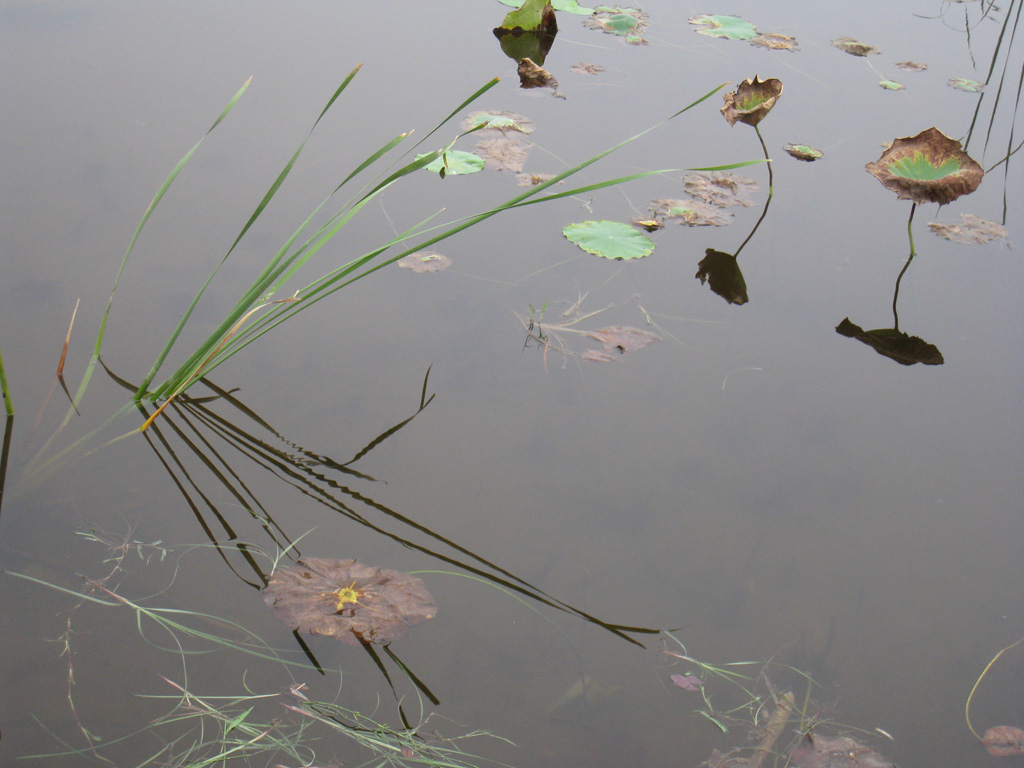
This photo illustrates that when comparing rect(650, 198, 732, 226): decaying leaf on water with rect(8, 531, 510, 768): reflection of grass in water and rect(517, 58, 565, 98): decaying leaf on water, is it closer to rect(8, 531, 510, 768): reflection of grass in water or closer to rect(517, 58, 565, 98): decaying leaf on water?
rect(517, 58, 565, 98): decaying leaf on water

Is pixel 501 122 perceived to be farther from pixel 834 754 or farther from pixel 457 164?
pixel 834 754

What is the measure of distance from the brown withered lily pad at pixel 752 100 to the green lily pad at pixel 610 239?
1.67ft

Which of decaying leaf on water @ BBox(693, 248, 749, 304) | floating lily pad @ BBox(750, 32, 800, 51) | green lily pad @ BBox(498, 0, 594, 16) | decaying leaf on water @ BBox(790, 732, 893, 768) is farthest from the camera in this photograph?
green lily pad @ BBox(498, 0, 594, 16)

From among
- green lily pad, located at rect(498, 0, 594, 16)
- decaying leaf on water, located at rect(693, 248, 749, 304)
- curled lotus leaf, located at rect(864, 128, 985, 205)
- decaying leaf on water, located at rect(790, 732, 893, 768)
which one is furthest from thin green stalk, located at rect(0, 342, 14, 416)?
green lily pad, located at rect(498, 0, 594, 16)

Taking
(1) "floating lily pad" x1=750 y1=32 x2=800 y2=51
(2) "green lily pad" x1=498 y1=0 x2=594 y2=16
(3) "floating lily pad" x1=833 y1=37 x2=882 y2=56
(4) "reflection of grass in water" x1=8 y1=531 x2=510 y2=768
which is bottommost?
(4) "reflection of grass in water" x1=8 y1=531 x2=510 y2=768

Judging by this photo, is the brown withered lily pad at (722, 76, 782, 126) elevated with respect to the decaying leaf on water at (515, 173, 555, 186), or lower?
elevated

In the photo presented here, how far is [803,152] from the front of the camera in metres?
2.67

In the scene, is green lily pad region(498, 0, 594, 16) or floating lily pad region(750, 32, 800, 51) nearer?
floating lily pad region(750, 32, 800, 51)

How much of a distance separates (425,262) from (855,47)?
270 cm

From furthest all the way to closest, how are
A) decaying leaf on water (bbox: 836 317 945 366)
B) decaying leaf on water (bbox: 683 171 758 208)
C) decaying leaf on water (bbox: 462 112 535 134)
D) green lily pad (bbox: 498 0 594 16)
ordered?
green lily pad (bbox: 498 0 594 16) → decaying leaf on water (bbox: 462 112 535 134) → decaying leaf on water (bbox: 683 171 758 208) → decaying leaf on water (bbox: 836 317 945 366)

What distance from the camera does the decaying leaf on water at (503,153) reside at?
2.44m

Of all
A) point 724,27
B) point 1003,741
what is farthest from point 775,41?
point 1003,741

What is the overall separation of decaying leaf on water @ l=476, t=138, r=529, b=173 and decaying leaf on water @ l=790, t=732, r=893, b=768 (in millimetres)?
1793

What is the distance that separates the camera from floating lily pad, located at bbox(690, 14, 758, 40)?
11.6ft
